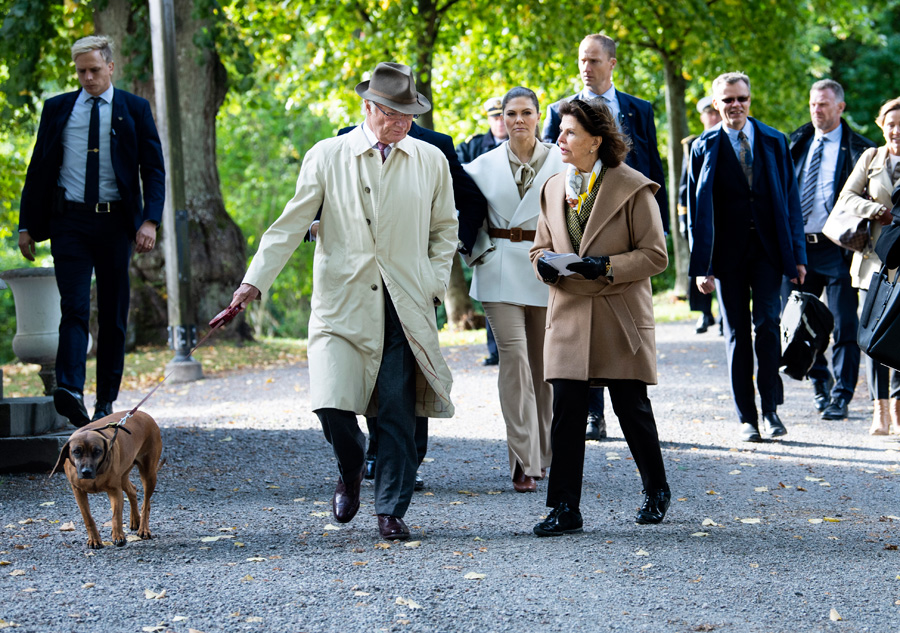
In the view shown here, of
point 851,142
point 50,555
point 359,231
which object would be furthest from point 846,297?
point 50,555

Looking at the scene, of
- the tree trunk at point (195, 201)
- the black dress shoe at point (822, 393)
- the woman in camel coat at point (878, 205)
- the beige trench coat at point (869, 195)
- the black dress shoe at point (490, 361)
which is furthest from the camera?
the tree trunk at point (195, 201)

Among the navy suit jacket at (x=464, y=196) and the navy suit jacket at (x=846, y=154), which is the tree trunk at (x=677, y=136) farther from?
the navy suit jacket at (x=464, y=196)

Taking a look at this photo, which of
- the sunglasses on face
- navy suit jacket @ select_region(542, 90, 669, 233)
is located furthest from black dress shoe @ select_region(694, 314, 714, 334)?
navy suit jacket @ select_region(542, 90, 669, 233)

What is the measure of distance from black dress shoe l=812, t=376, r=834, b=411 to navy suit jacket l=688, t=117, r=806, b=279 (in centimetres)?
192

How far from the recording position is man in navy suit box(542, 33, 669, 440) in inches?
289

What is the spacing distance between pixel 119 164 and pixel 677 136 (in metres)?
17.4

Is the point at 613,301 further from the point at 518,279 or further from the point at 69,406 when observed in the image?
the point at 69,406

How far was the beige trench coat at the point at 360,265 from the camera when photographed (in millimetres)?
5164

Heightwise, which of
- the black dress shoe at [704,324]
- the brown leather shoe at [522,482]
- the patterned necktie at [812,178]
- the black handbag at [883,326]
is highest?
the patterned necktie at [812,178]

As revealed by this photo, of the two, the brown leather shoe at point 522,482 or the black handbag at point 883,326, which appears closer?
the black handbag at point 883,326

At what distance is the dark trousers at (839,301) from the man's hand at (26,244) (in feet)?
19.7

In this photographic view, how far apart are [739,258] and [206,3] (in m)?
9.40

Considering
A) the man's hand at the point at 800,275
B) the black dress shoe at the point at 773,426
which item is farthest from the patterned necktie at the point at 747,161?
the black dress shoe at the point at 773,426

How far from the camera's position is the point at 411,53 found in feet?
61.5
